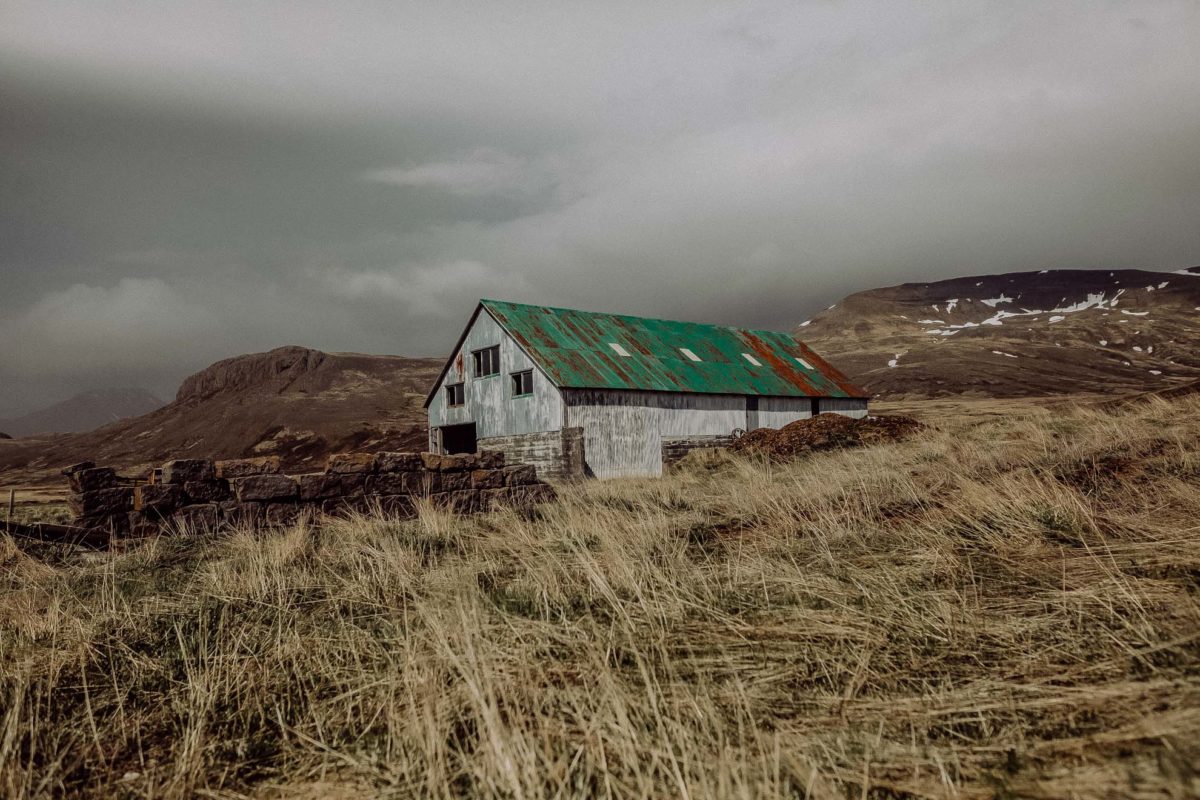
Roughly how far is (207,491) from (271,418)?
2085 inches

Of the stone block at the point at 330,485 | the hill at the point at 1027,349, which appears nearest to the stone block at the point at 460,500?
the stone block at the point at 330,485

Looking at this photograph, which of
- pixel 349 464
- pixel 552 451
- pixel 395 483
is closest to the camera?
pixel 349 464

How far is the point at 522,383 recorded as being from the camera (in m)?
21.5

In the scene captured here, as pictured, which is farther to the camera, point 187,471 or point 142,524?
point 187,471

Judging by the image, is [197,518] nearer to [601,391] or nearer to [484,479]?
[484,479]

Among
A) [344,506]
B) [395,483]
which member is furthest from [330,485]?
[395,483]

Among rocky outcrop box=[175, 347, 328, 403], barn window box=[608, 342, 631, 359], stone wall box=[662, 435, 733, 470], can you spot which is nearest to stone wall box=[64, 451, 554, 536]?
stone wall box=[662, 435, 733, 470]

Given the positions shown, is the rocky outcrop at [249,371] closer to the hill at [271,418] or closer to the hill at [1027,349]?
the hill at [271,418]

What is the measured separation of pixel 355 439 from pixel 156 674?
4520cm

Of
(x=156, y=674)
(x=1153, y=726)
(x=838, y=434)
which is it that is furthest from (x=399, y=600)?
(x=838, y=434)

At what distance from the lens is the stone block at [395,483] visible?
30.7ft

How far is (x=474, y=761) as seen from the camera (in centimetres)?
187

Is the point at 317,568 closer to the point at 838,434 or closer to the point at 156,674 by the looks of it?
the point at 156,674

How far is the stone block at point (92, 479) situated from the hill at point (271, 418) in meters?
33.0
